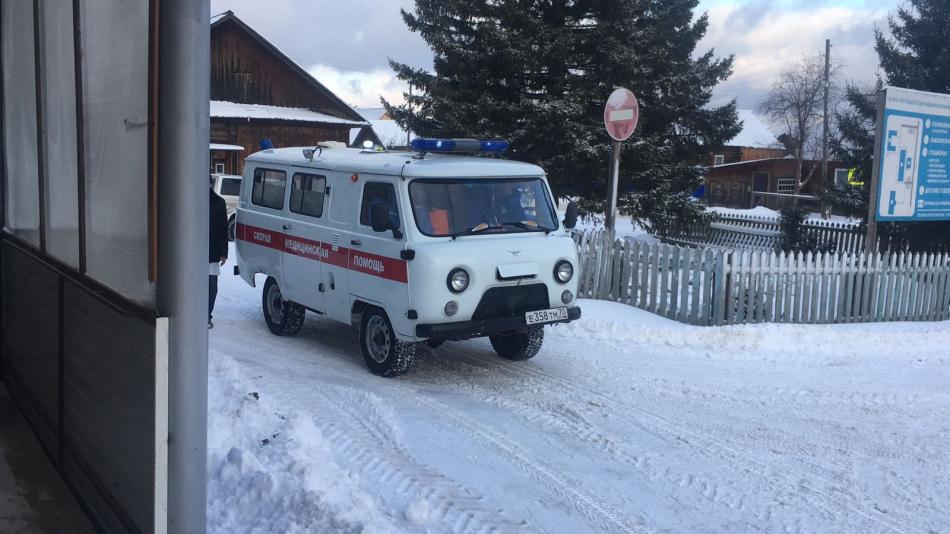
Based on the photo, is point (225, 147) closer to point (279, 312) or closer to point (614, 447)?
point (279, 312)

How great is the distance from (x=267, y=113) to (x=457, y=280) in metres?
26.5

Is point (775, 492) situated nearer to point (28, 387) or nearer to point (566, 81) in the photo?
point (28, 387)

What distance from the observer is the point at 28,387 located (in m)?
6.63

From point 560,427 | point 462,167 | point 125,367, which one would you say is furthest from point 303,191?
point 125,367

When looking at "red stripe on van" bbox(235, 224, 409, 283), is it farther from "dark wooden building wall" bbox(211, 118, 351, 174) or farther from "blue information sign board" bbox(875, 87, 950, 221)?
"dark wooden building wall" bbox(211, 118, 351, 174)

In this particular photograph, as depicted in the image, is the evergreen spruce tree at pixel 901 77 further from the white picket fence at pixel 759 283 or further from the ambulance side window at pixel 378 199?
the ambulance side window at pixel 378 199

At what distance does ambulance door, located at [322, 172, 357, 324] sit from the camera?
9.22 meters

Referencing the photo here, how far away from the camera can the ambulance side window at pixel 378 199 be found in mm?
8531

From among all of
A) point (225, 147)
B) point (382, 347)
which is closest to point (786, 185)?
point (225, 147)

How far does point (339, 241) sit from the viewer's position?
9.30m

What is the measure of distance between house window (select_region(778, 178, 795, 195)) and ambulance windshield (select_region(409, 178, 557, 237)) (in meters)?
58.4

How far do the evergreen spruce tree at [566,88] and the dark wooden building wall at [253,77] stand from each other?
49.7 feet

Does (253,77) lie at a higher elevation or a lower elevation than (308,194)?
higher

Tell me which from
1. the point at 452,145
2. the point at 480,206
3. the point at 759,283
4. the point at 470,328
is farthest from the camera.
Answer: the point at 759,283
